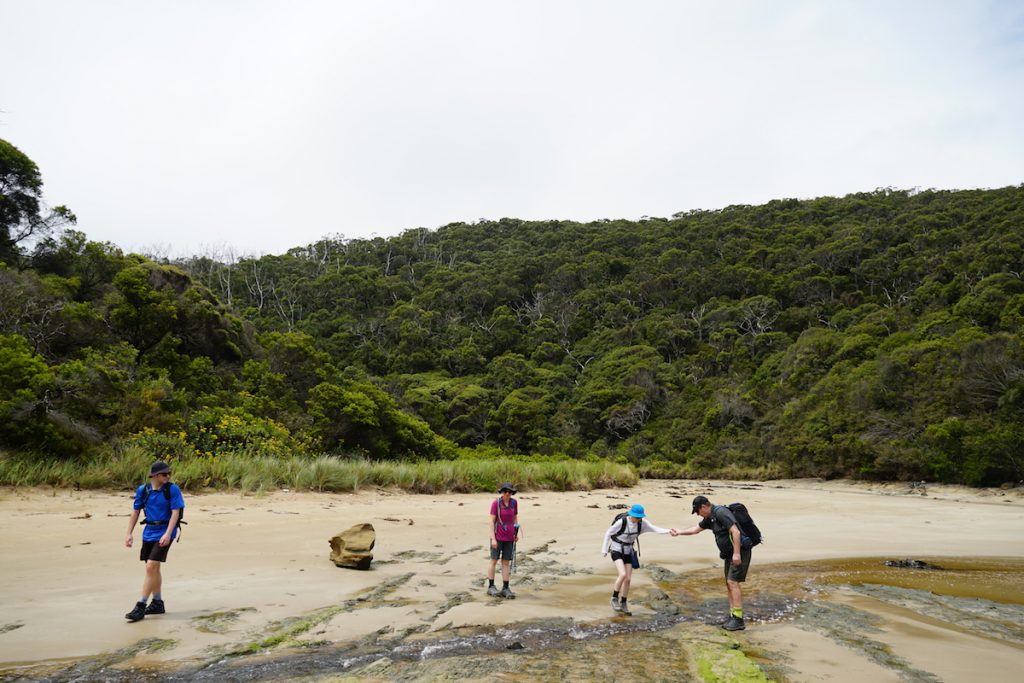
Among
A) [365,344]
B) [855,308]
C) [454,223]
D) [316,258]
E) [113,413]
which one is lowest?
[113,413]

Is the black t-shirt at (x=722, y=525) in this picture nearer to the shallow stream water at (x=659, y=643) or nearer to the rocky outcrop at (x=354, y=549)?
the shallow stream water at (x=659, y=643)

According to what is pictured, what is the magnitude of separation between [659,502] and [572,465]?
16.2 ft

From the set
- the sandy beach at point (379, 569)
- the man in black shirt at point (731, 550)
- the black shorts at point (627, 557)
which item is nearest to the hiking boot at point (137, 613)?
the sandy beach at point (379, 569)

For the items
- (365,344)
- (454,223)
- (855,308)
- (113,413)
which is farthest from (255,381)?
(454,223)

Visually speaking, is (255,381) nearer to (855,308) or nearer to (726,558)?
(726,558)

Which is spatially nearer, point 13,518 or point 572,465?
point 13,518

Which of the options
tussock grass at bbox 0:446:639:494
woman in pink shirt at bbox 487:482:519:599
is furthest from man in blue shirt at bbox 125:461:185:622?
tussock grass at bbox 0:446:639:494

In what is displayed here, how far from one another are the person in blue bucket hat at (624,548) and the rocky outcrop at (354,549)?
10.8ft

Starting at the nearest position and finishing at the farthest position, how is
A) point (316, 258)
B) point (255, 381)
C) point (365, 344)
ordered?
point (255, 381) → point (365, 344) → point (316, 258)

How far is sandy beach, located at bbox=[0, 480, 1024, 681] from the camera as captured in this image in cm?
514

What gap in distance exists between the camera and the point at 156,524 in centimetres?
598

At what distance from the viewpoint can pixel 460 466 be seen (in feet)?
61.3

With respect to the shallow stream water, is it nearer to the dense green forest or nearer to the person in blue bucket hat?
the person in blue bucket hat

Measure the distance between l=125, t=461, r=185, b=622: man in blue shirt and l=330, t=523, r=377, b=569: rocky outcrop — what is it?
2269 millimetres
